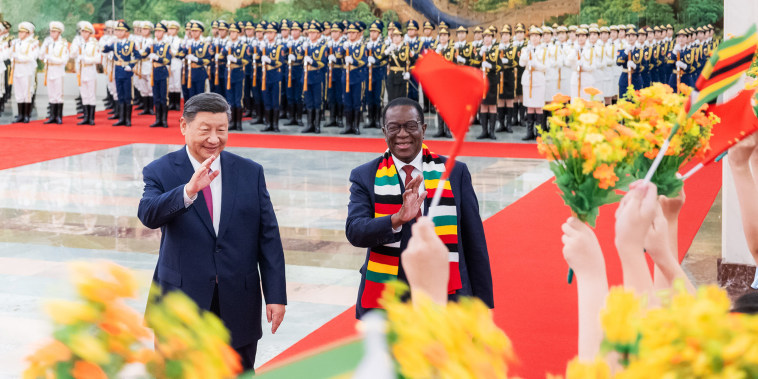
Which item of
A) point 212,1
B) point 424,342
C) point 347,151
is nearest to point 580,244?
point 424,342

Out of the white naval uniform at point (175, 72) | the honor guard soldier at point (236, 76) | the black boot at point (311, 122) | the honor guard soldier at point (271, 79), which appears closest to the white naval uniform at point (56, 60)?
the white naval uniform at point (175, 72)

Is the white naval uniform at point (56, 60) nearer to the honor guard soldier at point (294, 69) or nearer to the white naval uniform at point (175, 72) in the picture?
the white naval uniform at point (175, 72)

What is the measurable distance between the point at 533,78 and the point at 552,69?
19.0 inches

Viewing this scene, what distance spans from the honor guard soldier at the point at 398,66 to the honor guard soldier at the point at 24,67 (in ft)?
22.1

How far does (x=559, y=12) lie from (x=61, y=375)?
19.7 meters

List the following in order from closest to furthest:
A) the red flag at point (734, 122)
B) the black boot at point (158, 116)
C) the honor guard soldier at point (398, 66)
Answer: the red flag at point (734, 122)
the honor guard soldier at point (398, 66)
the black boot at point (158, 116)

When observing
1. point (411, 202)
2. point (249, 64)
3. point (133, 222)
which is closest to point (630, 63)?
point (249, 64)

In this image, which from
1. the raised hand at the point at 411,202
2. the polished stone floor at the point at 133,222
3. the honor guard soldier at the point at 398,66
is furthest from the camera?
the honor guard soldier at the point at 398,66

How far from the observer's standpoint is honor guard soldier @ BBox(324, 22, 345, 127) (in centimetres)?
1587

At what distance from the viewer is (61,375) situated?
105cm

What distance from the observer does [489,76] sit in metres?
15.6

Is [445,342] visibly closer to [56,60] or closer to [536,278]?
[536,278]

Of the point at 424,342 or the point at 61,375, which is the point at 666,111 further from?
the point at 61,375

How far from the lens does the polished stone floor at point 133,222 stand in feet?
17.9
